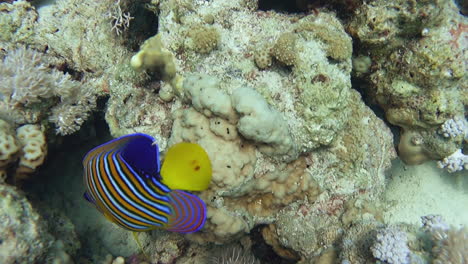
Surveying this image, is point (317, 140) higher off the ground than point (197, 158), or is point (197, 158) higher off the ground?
point (197, 158)

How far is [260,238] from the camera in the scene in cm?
401

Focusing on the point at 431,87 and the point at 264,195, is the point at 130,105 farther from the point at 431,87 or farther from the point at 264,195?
the point at 431,87

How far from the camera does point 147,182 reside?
1920 mm

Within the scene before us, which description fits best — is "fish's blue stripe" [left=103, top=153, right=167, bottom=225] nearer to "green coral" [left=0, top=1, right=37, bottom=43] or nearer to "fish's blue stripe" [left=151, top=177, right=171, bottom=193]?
"fish's blue stripe" [left=151, top=177, right=171, bottom=193]

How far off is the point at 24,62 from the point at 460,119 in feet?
16.1

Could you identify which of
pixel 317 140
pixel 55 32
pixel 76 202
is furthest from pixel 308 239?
pixel 55 32

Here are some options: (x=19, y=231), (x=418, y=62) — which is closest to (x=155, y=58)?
(x=19, y=231)

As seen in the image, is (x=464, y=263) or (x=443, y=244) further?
(x=443, y=244)

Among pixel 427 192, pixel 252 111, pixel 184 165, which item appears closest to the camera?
pixel 184 165

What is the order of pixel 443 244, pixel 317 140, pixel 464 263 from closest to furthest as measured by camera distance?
pixel 464 263 → pixel 443 244 → pixel 317 140

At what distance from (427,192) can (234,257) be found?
2964 mm

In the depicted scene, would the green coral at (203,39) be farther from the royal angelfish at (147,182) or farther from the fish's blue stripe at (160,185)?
the fish's blue stripe at (160,185)

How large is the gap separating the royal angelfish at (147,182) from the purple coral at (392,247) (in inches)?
67.7

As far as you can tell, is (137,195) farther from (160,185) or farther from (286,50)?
(286,50)
